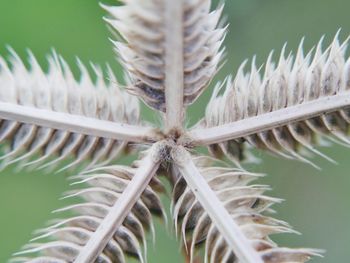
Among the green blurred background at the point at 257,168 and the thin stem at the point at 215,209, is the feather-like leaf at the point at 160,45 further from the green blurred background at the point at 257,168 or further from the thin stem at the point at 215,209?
the green blurred background at the point at 257,168

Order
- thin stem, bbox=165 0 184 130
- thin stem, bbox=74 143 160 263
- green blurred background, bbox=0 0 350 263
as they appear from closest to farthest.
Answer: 1. thin stem, bbox=165 0 184 130
2. thin stem, bbox=74 143 160 263
3. green blurred background, bbox=0 0 350 263

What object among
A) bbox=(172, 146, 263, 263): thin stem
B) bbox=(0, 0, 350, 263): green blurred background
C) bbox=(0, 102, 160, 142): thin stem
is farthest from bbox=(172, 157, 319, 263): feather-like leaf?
bbox=(0, 0, 350, 263): green blurred background

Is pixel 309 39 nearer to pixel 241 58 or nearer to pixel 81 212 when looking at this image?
pixel 241 58

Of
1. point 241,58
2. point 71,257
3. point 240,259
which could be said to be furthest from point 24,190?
point 240,259

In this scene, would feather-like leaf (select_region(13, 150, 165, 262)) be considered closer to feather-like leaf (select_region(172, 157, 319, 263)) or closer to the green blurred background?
feather-like leaf (select_region(172, 157, 319, 263))

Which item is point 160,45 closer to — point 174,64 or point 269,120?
point 174,64
